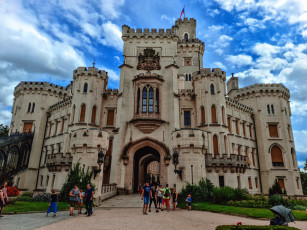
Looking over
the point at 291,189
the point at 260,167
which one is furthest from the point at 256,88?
the point at 291,189

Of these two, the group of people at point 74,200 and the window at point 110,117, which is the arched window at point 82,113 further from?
the group of people at point 74,200

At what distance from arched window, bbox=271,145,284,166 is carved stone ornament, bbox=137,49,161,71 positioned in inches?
905

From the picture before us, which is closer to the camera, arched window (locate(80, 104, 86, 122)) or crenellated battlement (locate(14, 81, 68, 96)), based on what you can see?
→ arched window (locate(80, 104, 86, 122))

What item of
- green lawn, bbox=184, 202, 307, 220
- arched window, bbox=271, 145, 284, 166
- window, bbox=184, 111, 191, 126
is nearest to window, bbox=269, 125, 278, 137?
arched window, bbox=271, 145, 284, 166

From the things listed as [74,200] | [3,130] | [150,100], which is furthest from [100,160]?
[3,130]

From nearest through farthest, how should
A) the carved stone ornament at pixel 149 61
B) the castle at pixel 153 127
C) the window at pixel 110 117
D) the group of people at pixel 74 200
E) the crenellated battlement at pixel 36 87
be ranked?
the group of people at pixel 74 200 < the castle at pixel 153 127 < the carved stone ornament at pixel 149 61 < the window at pixel 110 117 < the crenellated battlement at pixel 36 87

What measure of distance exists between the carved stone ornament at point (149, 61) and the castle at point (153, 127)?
146 mm

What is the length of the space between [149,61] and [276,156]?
25335 millimetres

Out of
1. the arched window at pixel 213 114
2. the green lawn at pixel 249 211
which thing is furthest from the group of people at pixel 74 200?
the arched window at pixel 213 114

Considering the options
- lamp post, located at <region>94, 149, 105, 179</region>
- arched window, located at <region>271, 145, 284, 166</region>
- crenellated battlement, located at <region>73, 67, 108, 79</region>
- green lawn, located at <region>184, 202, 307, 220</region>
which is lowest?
green lawn, located at <region>184, 202, 307, 220</region>

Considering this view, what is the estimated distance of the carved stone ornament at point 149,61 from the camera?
3073 cm

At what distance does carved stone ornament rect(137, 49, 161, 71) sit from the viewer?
101 ft

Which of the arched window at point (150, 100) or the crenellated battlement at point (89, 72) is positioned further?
the crenellated battlement at point (89, 72)

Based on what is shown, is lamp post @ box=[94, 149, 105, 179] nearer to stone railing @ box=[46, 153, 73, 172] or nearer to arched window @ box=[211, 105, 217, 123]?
stone railing @ box=[46, 153, 73, 172]
